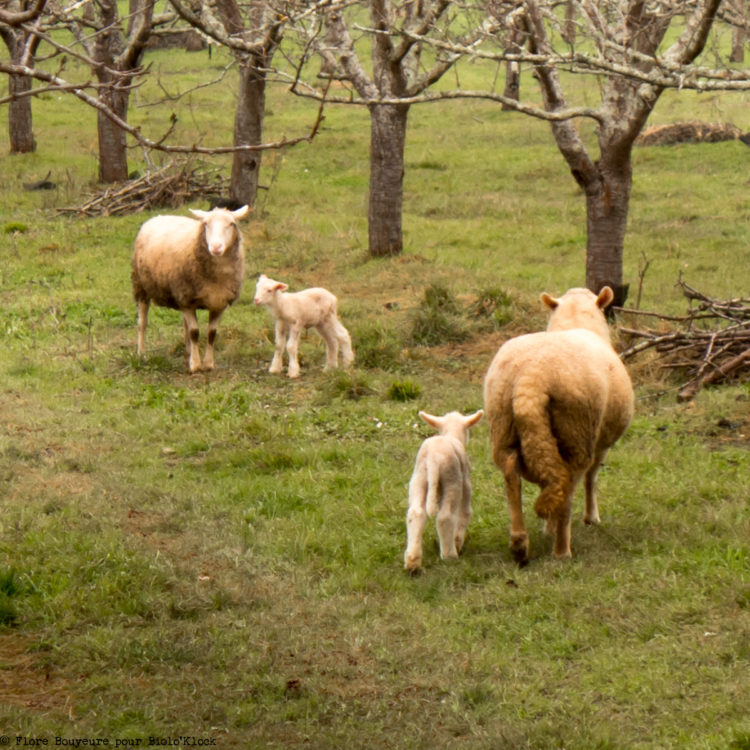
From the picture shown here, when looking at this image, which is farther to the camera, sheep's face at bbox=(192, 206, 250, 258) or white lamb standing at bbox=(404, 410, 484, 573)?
sheep's face at bbox=(192, 206, 250, 258)

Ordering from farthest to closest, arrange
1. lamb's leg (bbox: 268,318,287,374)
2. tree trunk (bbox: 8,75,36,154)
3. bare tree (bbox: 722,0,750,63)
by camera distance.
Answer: tree trunk (bbox: 8,75,36,154) → lamb's leg (bbox: 268,318,287,374) → bare tree (bbox: 722,0,750,63)

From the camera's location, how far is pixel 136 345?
13164 millimetres

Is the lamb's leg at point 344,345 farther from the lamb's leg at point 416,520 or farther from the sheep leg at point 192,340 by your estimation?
the lamb's leg at point 416,520

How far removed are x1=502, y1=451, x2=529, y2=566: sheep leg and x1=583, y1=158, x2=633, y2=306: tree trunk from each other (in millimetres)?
6929

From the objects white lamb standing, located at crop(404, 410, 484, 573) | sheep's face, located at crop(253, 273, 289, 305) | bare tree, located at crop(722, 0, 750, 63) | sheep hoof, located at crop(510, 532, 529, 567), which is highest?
bare tree, located at crop(722, 0, 750, 63)

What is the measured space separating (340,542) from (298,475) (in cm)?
142

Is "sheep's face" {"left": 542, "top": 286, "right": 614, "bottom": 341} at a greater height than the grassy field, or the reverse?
"sheep's face" {"left": 542, "top": 286, "right": 614, "bottom": 341}

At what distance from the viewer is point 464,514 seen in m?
7.04

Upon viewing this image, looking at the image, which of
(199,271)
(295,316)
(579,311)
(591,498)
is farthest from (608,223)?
(591,498)

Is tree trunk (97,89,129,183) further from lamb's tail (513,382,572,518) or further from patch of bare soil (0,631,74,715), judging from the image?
patch of bare soil (0,631,74,715)

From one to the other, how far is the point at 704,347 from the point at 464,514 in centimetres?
441

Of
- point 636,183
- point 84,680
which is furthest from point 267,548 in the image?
point 636,183

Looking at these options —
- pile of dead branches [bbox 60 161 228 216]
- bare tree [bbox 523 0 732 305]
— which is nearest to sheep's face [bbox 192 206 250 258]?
bare tree [bbox 523 0 732 305]

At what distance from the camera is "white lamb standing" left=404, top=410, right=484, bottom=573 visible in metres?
6.73
